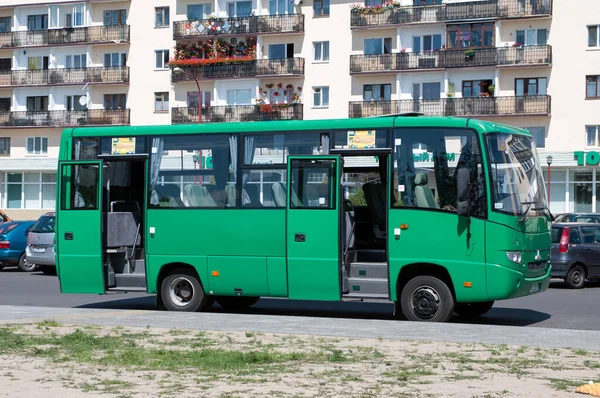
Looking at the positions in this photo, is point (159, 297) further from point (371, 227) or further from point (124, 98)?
point (124, 98)

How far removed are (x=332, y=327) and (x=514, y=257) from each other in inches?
118

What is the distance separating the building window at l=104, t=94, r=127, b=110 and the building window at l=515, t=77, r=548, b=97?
2586 cm

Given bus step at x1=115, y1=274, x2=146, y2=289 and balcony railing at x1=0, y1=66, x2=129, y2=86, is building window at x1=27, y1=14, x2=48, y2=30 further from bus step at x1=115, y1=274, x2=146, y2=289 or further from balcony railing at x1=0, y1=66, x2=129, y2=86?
bus step at x1=115, y1=274, x2=146, y2=289

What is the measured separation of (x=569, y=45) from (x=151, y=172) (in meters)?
43.6

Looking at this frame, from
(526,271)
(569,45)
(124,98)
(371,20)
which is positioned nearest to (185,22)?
(124,98)

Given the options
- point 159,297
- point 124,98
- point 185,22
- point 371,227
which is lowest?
point 159,297

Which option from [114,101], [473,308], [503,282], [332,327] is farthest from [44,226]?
[114,101]

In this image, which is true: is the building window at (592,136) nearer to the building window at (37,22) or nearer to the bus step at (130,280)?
the building window at (37,22)

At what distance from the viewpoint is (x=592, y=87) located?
5803 centimetres

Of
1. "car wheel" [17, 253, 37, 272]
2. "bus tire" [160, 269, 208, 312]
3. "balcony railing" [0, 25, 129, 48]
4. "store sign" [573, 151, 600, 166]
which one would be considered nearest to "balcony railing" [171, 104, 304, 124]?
"balcony railing" [0, 25, 129, 48]

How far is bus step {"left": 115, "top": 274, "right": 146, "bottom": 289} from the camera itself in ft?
62.4

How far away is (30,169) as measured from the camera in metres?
73.8

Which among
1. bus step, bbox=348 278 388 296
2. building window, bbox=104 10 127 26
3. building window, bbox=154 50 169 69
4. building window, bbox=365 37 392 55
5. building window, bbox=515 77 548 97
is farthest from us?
building window, bbox=104 10 127 26

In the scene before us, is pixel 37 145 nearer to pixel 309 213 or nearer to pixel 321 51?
pixel 321 51
